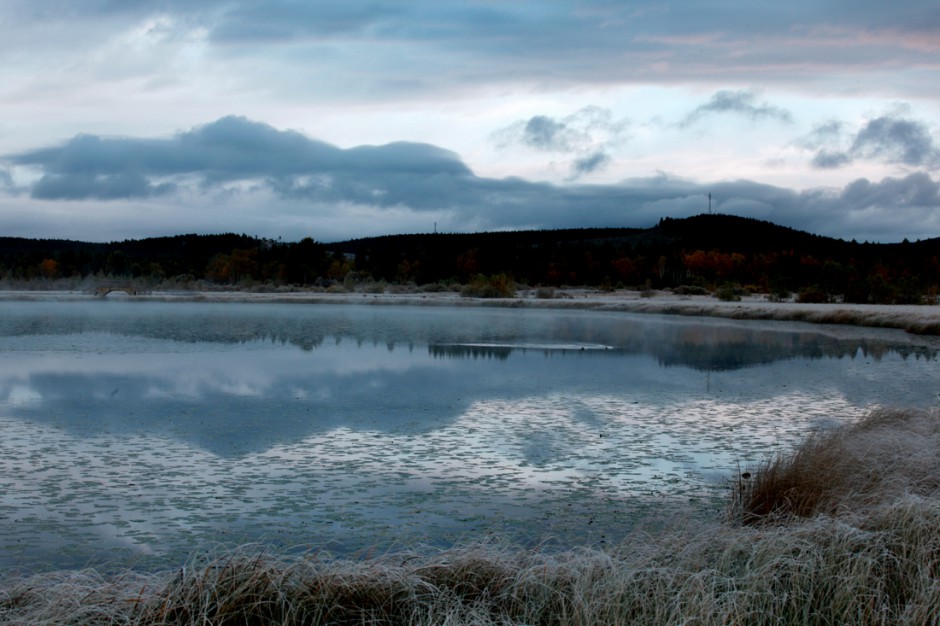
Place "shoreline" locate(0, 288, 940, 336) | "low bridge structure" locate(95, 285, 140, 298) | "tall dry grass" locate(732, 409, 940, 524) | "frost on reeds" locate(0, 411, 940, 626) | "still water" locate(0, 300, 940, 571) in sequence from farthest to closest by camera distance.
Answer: "low bridge structure" locate(95, 285, 140, 298)
"shoreline" locate(0, 288, 940, 336)
"tall dry grass" locate(732, 409, 940, 524)
"still water" locate(0, 300, 940, 571)
"frost on reeds" locate(0, 411, 940, 626)

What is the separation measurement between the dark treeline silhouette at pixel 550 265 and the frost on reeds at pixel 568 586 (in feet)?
184

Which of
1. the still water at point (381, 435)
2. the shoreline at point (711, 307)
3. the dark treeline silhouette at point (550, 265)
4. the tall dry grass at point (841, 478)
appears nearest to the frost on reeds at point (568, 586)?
the still water at point (381, 435)

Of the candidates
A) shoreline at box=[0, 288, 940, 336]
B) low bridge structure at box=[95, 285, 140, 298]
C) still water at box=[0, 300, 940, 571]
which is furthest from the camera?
low bridge structure at box=[95, 285, 140, 298]

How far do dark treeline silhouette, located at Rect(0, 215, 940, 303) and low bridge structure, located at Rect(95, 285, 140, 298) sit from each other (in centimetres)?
591

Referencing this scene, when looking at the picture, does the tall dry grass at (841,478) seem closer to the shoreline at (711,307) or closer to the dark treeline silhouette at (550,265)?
the shoreline at (711,307)

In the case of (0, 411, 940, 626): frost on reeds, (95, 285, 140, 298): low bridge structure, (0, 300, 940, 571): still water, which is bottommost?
(0, 300, 940, 571): still water

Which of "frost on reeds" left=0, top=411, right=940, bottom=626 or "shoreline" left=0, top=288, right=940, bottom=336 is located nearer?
"frost on reeds" left=0, top=411, right=940, bottom=626

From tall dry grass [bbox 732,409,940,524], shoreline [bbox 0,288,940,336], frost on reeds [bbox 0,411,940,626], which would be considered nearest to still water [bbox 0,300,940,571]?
tall dry grass [bbox 732,409,940,524]

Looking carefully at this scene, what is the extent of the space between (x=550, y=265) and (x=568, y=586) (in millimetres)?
108345

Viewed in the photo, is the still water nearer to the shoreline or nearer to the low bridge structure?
the shoreline

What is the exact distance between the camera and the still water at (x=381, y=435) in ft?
25.5

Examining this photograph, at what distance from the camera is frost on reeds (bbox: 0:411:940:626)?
5.17 meters

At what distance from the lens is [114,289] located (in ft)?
231

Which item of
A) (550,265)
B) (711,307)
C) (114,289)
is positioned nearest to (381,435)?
(711,307)
